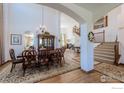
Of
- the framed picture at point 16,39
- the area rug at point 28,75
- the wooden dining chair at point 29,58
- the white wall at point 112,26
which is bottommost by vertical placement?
the area rug at point 28,75

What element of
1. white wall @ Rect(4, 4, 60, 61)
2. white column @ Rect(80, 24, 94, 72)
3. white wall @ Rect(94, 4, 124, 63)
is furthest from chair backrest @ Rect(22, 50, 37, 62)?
white wall @ Rect(94, 4, 124, 63)

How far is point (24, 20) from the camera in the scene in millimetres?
6270

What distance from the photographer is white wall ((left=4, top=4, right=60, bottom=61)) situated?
576 centimetres

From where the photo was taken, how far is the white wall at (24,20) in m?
5.76

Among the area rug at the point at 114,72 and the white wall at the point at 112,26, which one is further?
the white wall at the point at 112,26

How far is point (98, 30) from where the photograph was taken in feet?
29.1

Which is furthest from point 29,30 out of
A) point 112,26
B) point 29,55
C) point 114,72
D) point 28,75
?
point 112,26

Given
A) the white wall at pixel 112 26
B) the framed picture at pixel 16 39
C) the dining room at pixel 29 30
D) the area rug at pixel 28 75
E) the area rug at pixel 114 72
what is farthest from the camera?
the white wall at pixel 112 26

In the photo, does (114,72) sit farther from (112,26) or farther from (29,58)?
(112,26)

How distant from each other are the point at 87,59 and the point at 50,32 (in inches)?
156

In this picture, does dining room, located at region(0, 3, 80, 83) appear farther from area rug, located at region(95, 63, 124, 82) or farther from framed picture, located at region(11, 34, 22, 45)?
area rug, located at region(95, 63, 124, 82)

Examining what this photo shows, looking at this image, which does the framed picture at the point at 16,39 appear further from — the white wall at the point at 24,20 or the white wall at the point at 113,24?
the white wall at the point at 113,24

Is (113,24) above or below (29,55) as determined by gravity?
above

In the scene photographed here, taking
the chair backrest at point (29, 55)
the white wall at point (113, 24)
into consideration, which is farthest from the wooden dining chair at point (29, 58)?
the white wall at point (113, 24)
